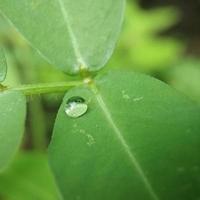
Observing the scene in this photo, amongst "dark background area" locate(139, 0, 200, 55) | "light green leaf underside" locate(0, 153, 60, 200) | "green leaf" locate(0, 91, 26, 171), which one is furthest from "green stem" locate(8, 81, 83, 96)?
"dark background area" locate(139, 0, 200, 55)

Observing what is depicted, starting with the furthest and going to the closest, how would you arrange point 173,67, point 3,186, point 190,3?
point 190,3 < point 173,67 < point 3,186

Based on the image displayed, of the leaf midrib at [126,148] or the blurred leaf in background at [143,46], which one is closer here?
the leaf midrib at [126,148]

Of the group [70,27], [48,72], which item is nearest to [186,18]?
[48,72]

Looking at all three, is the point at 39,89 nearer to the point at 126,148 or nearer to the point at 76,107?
the point at 76,107

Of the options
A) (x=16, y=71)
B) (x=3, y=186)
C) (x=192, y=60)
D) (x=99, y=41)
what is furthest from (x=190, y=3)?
(x=99, y=41)

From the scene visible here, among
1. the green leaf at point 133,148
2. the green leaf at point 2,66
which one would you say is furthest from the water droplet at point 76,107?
the green leaf at point 2,66

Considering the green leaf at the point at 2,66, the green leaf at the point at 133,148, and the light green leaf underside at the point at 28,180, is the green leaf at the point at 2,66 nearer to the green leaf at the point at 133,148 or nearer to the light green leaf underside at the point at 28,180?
the green leaf at the point at 133,148

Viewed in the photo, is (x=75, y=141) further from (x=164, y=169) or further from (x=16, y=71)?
(x=16, y=71)

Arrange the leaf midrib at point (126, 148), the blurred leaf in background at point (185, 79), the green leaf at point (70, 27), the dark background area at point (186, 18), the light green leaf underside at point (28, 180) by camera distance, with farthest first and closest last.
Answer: the dark background area at point (186, 18) → the blurred leaf in background at point (185, 79) → the light green leaf underside at point (28, 180) → the green leaf at point (70, 27) → the leaf midrib at point (126, 148)
